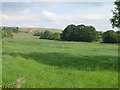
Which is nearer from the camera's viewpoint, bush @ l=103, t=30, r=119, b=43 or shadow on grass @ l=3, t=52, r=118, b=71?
shadow on grass @ l=3, t=52, r=118, b=71

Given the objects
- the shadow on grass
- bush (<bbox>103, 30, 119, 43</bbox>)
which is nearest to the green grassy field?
the shadow on grass

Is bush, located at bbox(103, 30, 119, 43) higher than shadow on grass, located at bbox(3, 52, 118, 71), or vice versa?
bush, located at bbox(103, 30, 119, 43)

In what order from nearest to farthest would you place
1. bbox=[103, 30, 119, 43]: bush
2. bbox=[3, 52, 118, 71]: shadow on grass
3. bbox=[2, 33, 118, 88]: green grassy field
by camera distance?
bbox=[2, 33, 118, 88]: green grassy field
bbox=[3, 52, 118, 71]: shadow on grass
bbox=[103, 30, 119, 43]: bush

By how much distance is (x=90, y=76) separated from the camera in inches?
595

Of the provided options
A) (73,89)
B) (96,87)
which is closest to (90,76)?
(96,87)

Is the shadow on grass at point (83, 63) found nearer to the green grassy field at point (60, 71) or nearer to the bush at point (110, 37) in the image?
the green grassy field at point (60, 71)

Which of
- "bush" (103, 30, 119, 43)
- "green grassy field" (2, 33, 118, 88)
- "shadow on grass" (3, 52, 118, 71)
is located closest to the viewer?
"green grassy field" (2, 33, 118, 88)

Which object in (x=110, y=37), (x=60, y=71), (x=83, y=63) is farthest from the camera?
(x=110, y=37)

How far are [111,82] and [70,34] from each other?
83.0m

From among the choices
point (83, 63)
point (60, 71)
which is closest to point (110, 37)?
point (83, 63)

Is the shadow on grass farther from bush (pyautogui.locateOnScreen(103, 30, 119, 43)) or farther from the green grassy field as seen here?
bush (pyautogui.locateOnScreen(103, 30, 119, 43))

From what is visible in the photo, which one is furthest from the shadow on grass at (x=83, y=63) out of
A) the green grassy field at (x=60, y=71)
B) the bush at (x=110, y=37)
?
the bush at (x=110, y=37)

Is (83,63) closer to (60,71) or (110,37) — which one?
(60,71)

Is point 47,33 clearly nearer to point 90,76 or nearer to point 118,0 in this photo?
point 118,0
